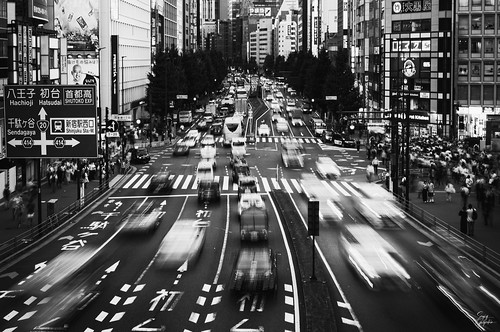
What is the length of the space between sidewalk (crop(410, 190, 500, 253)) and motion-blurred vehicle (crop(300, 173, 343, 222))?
500 cm

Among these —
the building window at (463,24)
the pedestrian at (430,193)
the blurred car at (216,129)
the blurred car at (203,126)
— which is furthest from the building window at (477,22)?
the pedestrian at (430,193)

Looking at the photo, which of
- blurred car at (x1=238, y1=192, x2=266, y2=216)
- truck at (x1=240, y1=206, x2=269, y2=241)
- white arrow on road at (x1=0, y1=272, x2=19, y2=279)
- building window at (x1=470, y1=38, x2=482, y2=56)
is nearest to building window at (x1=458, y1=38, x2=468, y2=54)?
building window at (x1=470, y1=38, x2=482, y2=56)

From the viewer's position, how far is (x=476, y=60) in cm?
8812

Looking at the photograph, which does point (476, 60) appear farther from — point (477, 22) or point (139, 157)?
point (139, 157)

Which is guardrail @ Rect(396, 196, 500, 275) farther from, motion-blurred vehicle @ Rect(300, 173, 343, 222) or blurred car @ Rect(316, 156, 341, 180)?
blurred car @ Rect(316, 156, 341, 180)

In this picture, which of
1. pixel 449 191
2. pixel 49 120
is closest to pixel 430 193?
pixel 449 191

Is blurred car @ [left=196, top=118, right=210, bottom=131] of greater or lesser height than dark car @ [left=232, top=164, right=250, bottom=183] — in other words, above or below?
above

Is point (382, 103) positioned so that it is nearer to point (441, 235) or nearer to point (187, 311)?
point (441, 235)

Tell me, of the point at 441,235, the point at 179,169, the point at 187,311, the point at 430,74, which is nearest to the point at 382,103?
the point at 430,74

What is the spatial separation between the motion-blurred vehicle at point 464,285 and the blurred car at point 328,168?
1109 inches

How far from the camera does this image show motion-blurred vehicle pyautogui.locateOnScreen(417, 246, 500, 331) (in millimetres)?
22281

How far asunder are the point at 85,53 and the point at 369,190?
51.9 m

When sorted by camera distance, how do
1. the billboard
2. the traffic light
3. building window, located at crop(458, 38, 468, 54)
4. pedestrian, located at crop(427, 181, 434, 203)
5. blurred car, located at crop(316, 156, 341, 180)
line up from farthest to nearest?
the billboard → building window, located at crop(458, 38, 468, 54) → blurred car, located at crop(316, 156, 341, 180) → pedestrian, located at crop(427, 181, 434, 203) → the traffic light

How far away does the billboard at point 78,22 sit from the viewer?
9131cm
